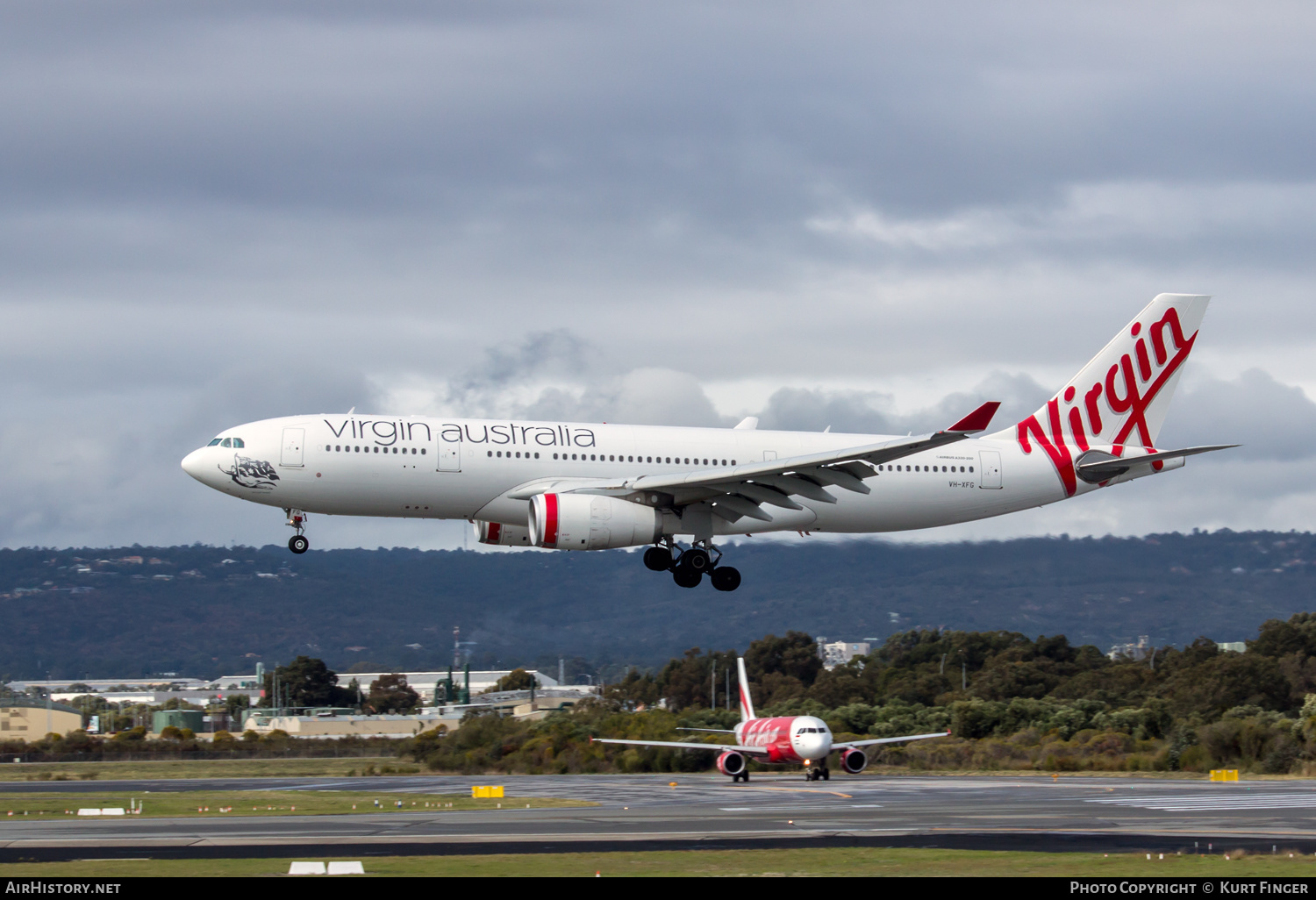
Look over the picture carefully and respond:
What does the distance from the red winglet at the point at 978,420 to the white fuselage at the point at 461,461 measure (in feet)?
21.7

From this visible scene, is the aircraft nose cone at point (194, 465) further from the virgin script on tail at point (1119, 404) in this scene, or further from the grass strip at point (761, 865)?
the virgin script on tail at point (1119, 404)

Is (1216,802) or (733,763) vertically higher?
(733,763)

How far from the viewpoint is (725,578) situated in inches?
1663

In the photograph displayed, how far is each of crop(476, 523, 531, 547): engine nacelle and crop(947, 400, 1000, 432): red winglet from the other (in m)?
13.4

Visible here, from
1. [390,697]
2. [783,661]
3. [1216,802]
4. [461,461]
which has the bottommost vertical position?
[1216,802]

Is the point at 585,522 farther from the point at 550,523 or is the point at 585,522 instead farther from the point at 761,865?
the point at 761,865

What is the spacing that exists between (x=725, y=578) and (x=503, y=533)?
6701 millimetres

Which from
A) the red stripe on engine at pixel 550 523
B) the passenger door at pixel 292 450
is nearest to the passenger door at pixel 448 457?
the red stripe on engine at pixel 550 523

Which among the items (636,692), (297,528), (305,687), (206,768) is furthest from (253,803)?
(305,687)

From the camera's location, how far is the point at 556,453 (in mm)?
40406
